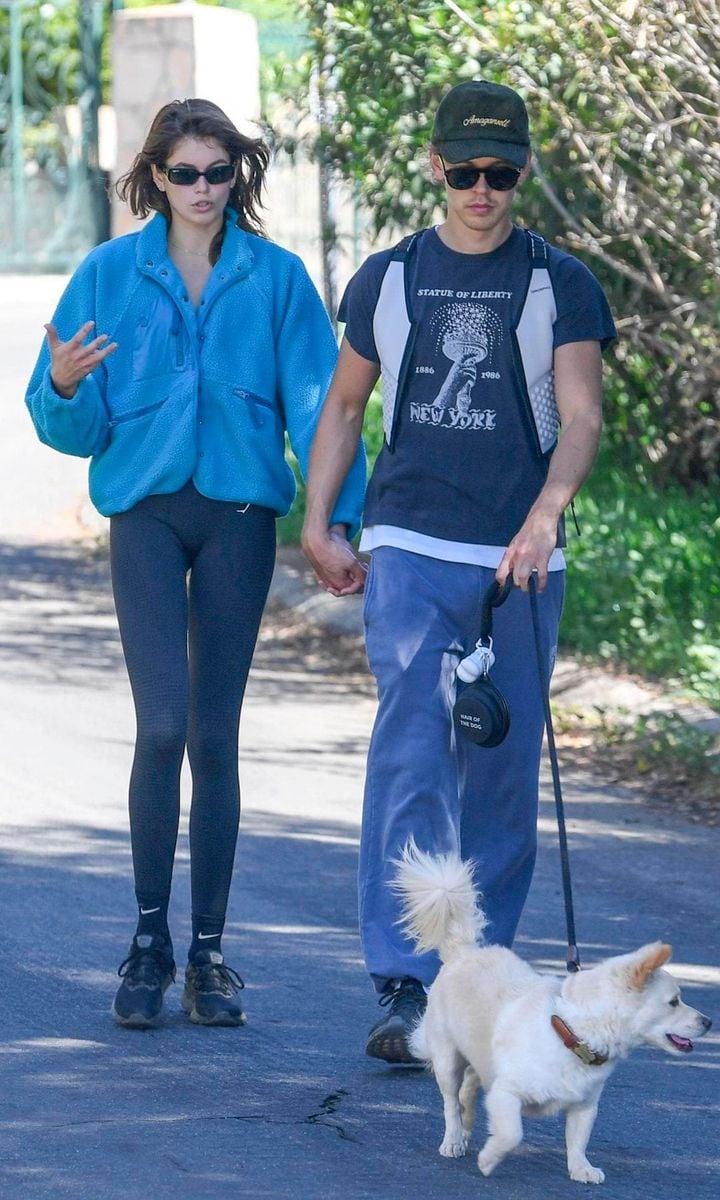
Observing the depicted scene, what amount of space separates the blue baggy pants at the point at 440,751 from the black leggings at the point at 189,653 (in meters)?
0.34

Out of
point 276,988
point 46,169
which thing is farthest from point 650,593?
point 46,169

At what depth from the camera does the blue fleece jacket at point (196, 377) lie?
432 cm

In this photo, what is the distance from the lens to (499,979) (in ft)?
11.6

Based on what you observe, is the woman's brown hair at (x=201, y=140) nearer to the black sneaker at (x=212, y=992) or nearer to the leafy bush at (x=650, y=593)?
the black sneaker at (x=212, y=992)

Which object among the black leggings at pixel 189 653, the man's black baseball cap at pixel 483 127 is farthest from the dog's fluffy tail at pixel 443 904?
the man's black baseball cap at pixel 483 127

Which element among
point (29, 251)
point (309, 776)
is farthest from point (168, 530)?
point (29, 251)

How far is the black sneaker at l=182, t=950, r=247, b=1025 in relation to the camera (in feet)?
14.3

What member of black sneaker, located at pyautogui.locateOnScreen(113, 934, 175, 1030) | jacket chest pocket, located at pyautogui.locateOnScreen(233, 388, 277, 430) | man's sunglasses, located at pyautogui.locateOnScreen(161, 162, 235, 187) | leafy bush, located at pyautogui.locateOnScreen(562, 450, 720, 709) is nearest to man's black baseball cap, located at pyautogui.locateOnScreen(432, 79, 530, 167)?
man's sunglasses, located at pyautogui.locateOnScreen(161, 162, 235, 187)

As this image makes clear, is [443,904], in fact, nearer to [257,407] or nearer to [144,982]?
[144,982]

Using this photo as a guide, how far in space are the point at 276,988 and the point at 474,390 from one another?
1585 mm

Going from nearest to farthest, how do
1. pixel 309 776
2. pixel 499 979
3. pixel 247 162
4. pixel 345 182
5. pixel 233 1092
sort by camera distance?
pixel 499 979
pixel 233 1092
pixel 247 162
pixel 309 776
pixel 345 182

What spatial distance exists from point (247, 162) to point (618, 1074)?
86.8 inches

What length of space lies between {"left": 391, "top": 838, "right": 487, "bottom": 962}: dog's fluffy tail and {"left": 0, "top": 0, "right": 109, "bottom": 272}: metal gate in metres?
25.3

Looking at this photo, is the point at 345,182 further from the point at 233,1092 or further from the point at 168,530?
the point at 233,1092
